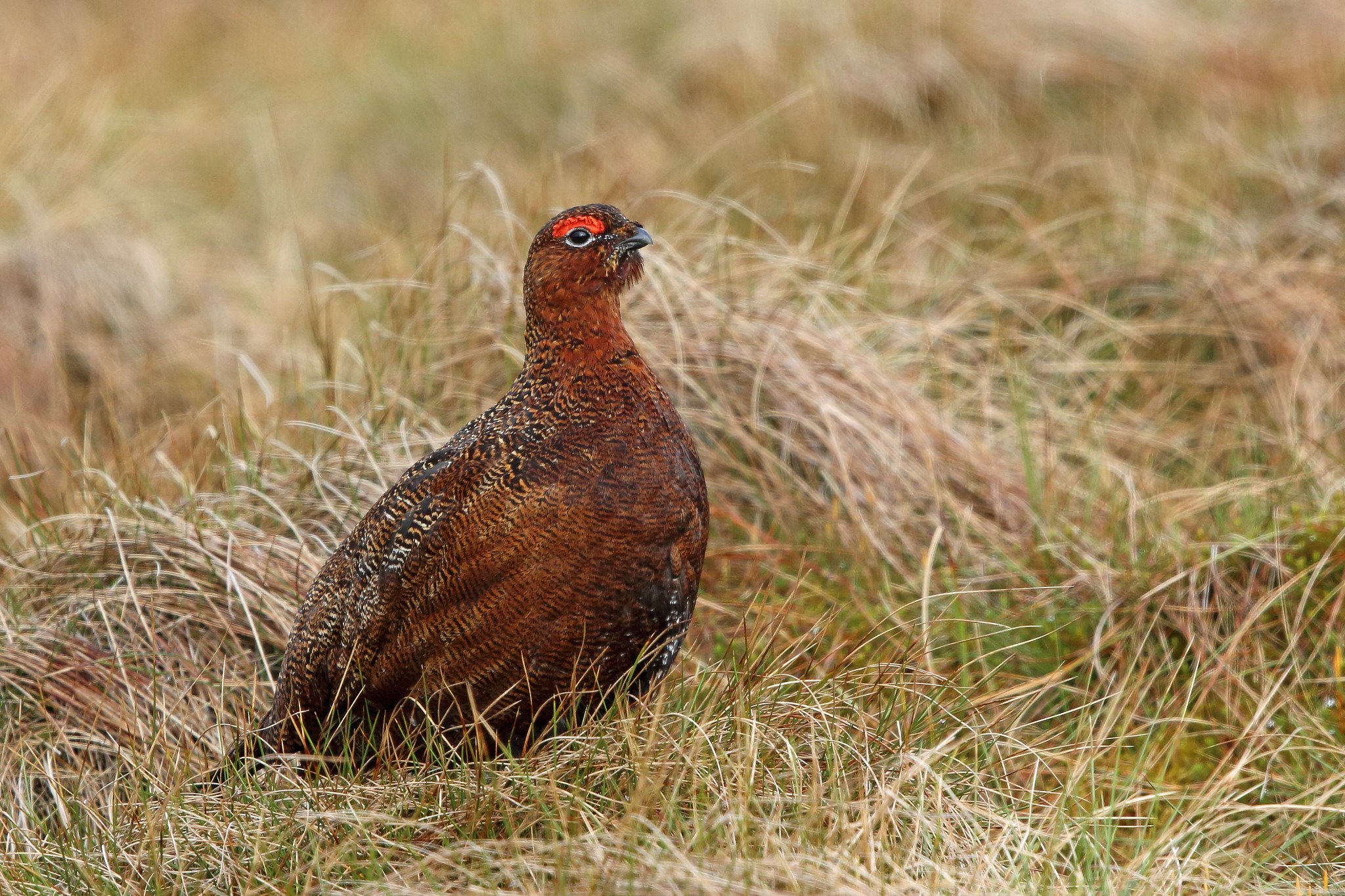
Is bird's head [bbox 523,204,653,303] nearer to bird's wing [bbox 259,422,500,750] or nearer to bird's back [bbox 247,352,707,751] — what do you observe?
bird's back [bbox 247,352,707,751]

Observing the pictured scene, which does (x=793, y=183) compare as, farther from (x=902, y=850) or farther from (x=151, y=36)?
(x=151, y=36)

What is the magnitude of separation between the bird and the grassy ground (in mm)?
168

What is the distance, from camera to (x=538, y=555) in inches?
122

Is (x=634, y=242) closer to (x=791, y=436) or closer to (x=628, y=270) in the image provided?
(x=628, y=270)

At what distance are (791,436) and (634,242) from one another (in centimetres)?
162

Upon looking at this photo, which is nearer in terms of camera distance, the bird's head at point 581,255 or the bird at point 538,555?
the bird at point 538,555

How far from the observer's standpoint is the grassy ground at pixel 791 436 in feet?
9.82

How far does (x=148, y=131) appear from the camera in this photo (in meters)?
8.84

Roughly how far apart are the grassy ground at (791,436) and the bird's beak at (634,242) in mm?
866

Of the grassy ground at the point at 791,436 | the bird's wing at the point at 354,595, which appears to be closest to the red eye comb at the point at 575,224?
the bird's wing at the point at 354,595

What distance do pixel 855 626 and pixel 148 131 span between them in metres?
6.29

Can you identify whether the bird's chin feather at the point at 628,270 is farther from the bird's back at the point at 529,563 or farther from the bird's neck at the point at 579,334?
the bird's back at the point at 529,563

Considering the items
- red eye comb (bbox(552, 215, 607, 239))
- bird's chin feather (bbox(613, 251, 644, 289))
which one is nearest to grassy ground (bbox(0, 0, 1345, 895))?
bird's chin feather (bbox(613, 251, 644, 289))

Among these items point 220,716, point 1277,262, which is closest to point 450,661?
point 220,716
